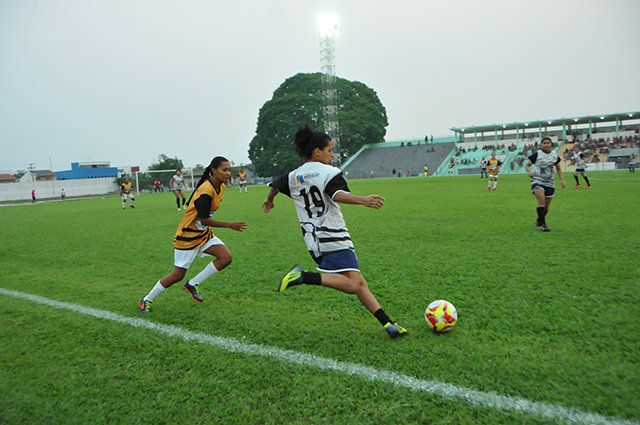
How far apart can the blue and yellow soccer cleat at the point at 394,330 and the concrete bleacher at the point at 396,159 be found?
173ft

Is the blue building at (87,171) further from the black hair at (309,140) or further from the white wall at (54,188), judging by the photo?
the black hair at (309,140)

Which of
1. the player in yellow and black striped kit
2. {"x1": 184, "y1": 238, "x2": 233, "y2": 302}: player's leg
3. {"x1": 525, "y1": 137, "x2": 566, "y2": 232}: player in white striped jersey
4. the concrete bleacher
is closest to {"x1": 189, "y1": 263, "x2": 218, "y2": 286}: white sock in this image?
{"x1": 184, "y1": 238, "x2": 233, "y2": 302}: player's leg

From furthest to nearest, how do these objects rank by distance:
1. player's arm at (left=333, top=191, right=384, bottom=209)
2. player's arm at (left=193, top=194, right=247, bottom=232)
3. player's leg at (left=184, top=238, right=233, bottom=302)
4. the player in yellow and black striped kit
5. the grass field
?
player's leg at (left=184, top=238, right=233, bottom=302), the player in yellow and black striped kit, player's arm at (left=193, top=194, right=247, bottom=232), player's arm at (left=333, top=191, right=384, bottom=209), the grass field

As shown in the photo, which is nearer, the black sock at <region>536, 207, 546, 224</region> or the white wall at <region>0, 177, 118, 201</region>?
the black sock at <region>536, 207, 546, 224</region>

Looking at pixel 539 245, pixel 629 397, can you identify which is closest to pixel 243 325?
pixel 629 397

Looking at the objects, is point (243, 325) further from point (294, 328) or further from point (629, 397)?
point (629, 397)

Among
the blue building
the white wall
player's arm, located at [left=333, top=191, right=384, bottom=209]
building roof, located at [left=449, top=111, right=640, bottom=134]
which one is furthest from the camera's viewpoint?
the blue building

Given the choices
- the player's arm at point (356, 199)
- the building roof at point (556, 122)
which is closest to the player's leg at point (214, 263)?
the player's arm at point (356, 199)

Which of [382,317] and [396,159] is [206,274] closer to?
[382,317]

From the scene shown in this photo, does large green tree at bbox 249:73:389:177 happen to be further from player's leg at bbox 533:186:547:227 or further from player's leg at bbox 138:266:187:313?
player's leg at bbox 138:266:187:313

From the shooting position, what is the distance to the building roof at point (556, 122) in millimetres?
51062

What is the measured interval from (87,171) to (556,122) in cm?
7997

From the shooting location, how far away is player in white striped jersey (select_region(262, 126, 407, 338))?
333 centimetres

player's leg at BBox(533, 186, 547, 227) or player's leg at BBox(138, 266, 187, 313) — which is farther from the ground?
player's leg at BBox(533, 186, 547, 227)
